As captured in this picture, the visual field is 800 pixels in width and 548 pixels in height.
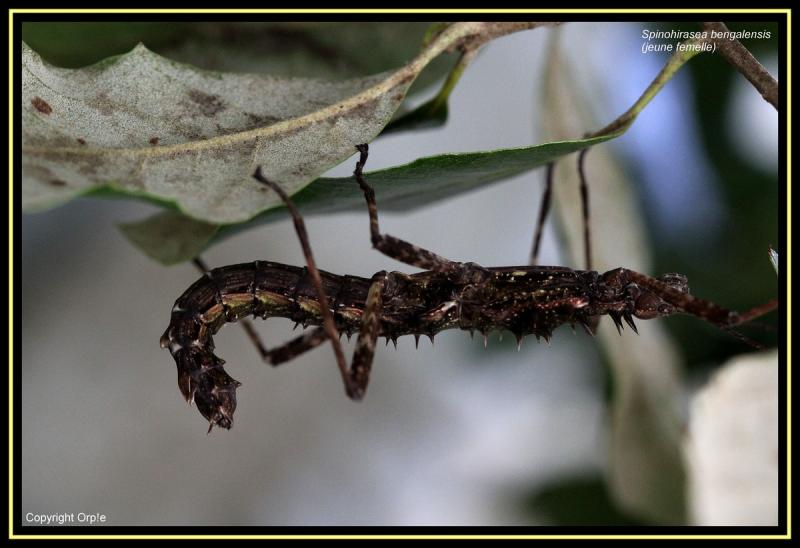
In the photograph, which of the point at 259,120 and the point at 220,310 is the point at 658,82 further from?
the point at 220,310

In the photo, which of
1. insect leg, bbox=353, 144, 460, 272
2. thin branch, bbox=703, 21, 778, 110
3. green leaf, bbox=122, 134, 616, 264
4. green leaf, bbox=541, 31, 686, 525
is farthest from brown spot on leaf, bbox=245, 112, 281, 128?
green leaf, bbox=541, 31, 686, 525

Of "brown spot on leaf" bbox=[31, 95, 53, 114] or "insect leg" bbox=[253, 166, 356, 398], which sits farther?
"insect leg" bbox=[253, 166, 356, 398]

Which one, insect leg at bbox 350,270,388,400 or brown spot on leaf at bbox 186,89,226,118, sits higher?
brown spot on leaf at bbox 186,89,226,118

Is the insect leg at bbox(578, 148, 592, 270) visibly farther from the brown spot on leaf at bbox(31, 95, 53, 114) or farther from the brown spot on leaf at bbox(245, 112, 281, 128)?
the brown spot on leaf at bbox(31, 95, 53, 114)

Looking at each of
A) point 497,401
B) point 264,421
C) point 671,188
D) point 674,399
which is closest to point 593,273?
point 674,399

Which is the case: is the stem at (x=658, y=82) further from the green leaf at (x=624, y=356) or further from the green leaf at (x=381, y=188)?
the green leaf at (x=624, y=356)

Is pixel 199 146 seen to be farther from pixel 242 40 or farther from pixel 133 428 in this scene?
pixel 133 428
